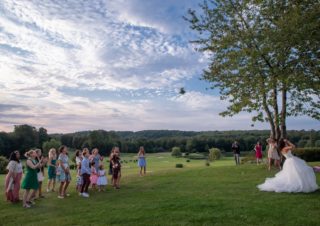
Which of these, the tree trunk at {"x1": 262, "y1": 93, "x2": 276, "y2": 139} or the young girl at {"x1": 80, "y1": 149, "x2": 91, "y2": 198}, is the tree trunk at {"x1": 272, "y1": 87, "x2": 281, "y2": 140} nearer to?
the tree trunk at {"x1": 262, "y1": 93, "x2": 276, "y2": 139}

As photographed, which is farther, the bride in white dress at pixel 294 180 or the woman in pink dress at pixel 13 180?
the woman in pink dress at pixel 13 180

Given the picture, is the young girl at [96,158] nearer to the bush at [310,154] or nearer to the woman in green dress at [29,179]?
the woman in green dress at [29,179]

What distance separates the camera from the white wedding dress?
16453 millimetres

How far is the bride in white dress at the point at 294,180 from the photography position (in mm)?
A: 16453

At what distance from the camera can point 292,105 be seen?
2744 cm

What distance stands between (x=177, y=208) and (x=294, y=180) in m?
6.17

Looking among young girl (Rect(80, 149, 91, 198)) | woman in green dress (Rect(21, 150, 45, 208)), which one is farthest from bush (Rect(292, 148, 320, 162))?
woman in green dress (Rect(21, 150, 45, 208))

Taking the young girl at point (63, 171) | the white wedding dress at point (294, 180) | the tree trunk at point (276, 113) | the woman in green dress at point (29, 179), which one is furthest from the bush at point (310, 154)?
the woman in green dress at point (29, 179)

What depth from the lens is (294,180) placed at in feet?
54.9

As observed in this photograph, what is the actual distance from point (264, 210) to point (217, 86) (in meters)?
16.9

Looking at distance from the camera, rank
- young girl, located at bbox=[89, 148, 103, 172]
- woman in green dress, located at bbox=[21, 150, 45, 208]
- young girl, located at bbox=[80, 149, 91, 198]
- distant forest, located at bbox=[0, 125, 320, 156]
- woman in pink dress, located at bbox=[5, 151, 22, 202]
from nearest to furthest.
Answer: woman in green dress, located at bbox=[21, 150, 45, 208] → woman in pink dress, located at bbox=[5, 151, 22, 202] → young girl, located at bbox=[80, 149, 91, 198] → young girl, located at bbox=[89, 148, 103, 172] → distant forest, located at bbox=[0, 125, 320, 156]

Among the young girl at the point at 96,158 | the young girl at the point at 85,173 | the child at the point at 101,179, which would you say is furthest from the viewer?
the young girl at the point at 96,158

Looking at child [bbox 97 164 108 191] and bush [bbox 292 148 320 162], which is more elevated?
bush [bbox 292 148 320 162]

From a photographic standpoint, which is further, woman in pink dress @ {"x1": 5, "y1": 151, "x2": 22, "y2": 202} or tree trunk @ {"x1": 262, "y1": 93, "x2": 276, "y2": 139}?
tree trunk @ {"x1": 262, "y1": 93, "x2": 276, "y2": 139}
